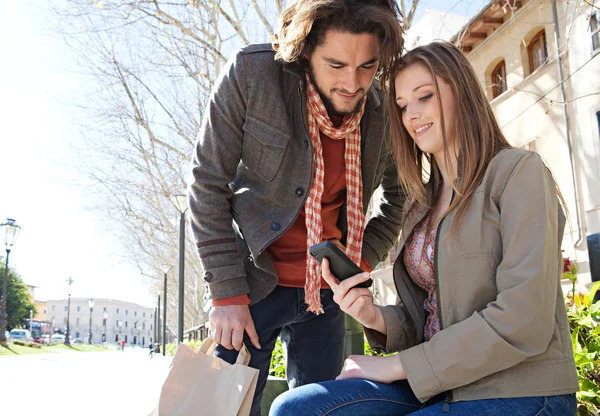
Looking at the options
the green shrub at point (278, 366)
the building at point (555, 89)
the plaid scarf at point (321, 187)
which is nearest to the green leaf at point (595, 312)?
the plaid scarf at point (321, 187)

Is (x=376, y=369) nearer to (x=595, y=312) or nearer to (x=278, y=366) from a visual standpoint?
(x=595, y=312)

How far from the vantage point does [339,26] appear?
2.56 m

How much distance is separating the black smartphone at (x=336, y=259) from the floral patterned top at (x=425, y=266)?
8.0 inches

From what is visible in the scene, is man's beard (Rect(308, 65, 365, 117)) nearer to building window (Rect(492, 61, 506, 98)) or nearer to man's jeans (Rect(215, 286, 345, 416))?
man's jeans (Rect(215, 286, 345, 416))

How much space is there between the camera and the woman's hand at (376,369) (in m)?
1.81

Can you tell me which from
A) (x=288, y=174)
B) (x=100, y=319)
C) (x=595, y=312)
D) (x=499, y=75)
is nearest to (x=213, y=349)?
(x=288, y=174)

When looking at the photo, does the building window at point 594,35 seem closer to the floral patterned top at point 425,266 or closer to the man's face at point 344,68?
the man's face at point 344,68

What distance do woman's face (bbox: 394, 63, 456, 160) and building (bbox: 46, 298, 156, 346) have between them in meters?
131

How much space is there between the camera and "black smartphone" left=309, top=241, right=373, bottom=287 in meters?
1.98

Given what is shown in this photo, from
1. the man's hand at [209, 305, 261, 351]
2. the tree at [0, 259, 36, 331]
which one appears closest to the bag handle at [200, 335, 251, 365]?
the man's hand at [209, 305, 261, 351]

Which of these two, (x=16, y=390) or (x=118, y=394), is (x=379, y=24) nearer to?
(x=118, y=394)

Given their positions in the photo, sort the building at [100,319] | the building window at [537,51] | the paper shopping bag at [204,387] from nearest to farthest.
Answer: the paper shopping bag at [204,387] → the building window at [537,51] → the building at [100,319]

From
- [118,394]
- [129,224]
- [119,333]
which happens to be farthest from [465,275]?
[119,333]

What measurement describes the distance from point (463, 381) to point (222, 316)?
1.11 metres
